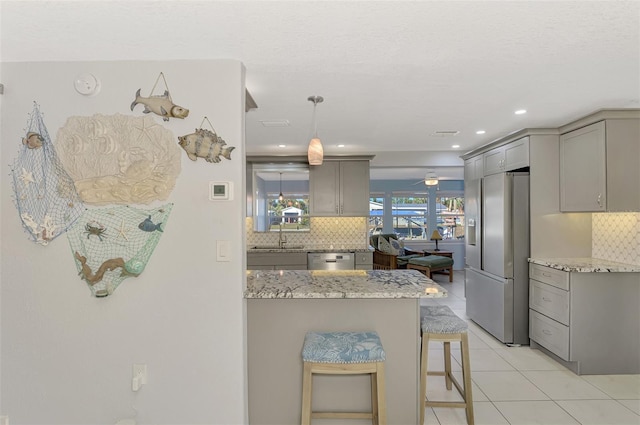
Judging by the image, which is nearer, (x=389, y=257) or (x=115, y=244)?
(x=115, y=244)

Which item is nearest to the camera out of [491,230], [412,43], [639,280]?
[412,43]

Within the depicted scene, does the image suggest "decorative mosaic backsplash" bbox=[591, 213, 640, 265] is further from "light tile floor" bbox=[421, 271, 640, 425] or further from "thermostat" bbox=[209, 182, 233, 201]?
"thermostat" bbox=[209, 182, 233, 201]

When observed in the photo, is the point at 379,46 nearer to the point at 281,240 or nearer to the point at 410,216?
the point at 281,240

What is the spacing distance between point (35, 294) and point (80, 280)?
0.28m

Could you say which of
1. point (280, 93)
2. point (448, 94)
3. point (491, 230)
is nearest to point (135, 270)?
point (280, 93)

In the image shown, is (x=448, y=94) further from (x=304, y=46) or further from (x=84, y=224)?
(x=84, y=224)

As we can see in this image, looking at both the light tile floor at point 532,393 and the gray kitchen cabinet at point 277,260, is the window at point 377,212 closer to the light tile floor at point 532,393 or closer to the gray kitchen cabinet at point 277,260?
the gray kitchen cabinet at point 277,260

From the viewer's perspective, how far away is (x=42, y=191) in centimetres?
209

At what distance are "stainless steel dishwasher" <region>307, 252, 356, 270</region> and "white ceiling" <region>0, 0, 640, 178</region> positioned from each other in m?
2.53

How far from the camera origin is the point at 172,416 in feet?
6.77

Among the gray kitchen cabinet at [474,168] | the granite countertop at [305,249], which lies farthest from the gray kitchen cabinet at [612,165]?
the granite countertop at [305,249]

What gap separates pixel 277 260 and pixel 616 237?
3968 millimetres

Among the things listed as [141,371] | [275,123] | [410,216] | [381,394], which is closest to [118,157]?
[141,371]

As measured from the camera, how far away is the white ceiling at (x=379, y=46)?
1.56 m
